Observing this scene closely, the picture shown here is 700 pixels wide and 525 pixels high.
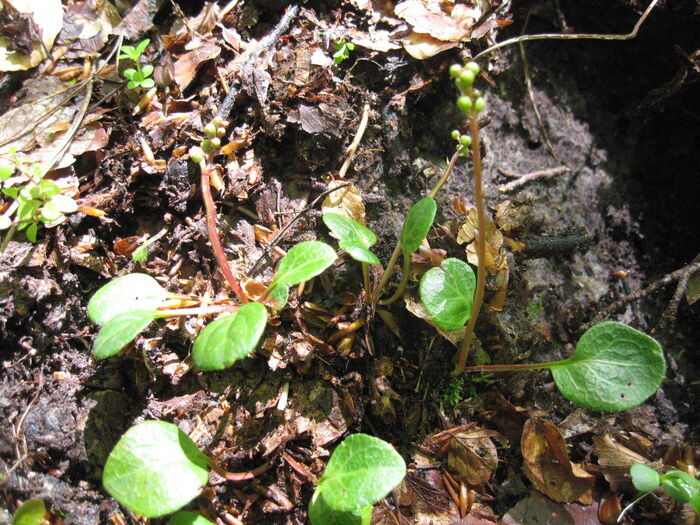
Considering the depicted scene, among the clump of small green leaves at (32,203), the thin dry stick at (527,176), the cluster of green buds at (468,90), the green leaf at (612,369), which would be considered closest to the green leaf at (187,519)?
the clump of small green leaves at (32,203)

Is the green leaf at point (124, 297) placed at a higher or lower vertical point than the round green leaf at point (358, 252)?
lower

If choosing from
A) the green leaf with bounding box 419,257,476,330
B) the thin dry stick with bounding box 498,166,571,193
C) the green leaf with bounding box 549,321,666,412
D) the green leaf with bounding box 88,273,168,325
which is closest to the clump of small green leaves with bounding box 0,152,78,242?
the green leaf with bounding box 88,273,168,325

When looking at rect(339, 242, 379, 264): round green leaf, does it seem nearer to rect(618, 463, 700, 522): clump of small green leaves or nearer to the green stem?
the green stem

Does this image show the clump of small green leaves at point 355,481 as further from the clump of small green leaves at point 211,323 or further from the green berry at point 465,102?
the green berry at point 465,102

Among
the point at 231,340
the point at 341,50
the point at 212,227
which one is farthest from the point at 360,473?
the point at 341,50

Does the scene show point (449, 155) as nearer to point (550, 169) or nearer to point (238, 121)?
point (550, 169)

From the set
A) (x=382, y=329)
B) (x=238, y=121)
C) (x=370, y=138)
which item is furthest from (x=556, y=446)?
(x=238, y=121)
